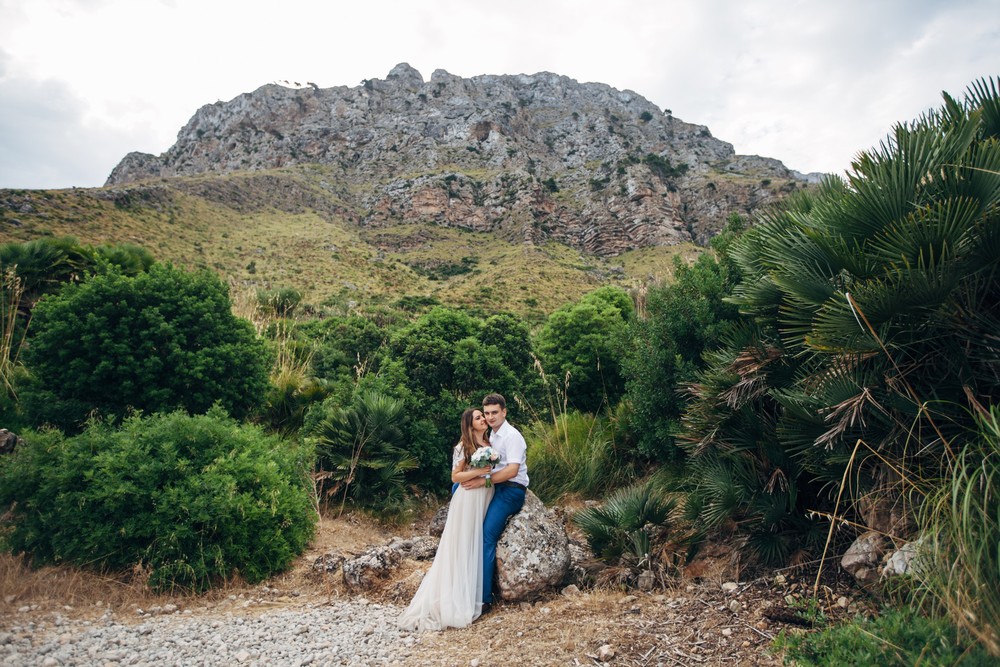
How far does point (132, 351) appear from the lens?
6.93 m

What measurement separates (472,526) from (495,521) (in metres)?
0.22

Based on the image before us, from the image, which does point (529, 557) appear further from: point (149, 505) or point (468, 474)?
point (149, 505)

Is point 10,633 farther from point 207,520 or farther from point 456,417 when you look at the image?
point 456,417

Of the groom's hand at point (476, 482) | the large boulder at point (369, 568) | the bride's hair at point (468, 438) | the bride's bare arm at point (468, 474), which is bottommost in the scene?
the large boulder at point (369, 568)

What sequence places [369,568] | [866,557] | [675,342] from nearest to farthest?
[866,557] < [369,568] < [675,342]

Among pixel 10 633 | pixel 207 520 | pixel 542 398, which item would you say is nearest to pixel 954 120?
pixel 542 398

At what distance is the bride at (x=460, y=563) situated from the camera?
4.47 metres

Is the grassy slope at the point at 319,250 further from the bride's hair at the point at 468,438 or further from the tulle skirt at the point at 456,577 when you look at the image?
the tulle skirt at the point at 456,577

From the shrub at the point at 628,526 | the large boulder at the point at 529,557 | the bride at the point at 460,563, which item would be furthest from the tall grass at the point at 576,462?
the bride at the point at 460,563

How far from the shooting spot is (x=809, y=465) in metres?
4.06

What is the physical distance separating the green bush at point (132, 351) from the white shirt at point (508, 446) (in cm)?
445

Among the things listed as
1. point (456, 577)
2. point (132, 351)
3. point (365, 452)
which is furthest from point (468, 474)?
point (132, 351)

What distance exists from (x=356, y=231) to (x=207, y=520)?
6450 centimetres

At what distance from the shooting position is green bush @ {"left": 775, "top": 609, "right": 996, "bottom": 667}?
2414 mm
